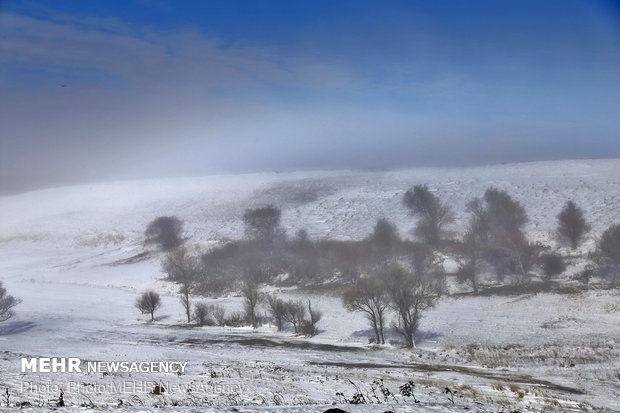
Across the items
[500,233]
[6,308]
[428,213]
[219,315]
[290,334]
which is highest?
[428,213]

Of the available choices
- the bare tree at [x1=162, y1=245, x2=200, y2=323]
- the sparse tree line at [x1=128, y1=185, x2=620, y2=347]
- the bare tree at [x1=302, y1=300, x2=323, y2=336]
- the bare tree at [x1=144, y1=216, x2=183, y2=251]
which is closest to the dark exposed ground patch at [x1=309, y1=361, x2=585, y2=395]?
the sparse tree line at [x1=128, y1=185, x2=620, y2=347]

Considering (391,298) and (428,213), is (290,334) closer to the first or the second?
(391,298)

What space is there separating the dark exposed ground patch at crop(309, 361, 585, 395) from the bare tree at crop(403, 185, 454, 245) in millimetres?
49530

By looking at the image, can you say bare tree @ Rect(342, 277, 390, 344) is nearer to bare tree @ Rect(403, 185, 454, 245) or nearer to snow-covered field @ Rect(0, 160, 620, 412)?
snow-covered field @ Rect(0, 160, 620, 412)

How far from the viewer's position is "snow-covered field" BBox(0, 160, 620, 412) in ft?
57.4

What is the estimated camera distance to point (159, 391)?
51.2ft

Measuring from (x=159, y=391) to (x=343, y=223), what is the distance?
255 ft

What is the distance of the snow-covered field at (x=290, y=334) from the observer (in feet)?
57.4

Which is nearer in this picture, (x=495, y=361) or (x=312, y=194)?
(x=495, y=361)

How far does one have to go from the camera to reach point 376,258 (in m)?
74.8

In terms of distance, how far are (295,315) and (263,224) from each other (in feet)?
→ 139

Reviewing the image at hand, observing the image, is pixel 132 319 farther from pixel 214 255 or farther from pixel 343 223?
pixel 343 223

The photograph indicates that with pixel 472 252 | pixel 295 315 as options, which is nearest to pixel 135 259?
pixel 295 315

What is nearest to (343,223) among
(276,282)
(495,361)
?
(276,282)
